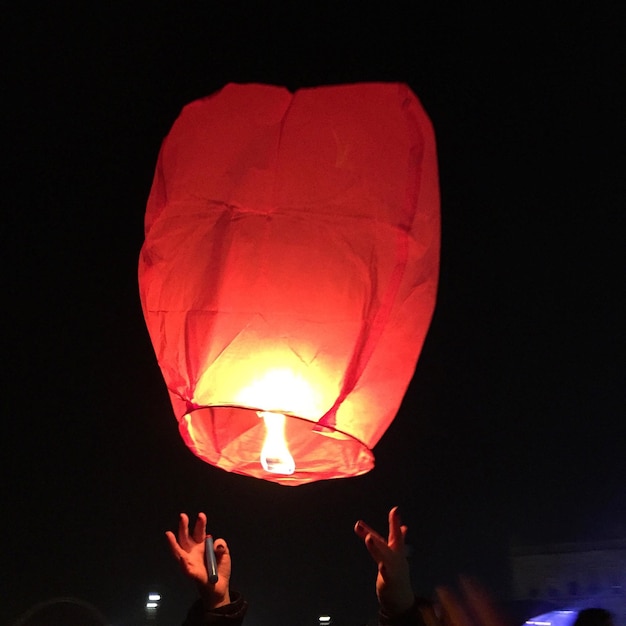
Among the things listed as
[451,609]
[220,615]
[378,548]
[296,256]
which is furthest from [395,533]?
[296,256]

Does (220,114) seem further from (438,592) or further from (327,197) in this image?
(438,592)

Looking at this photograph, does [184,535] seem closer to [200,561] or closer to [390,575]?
[200,561]

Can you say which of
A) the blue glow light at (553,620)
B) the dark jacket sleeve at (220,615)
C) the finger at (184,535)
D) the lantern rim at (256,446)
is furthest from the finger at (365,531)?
the blue glow light at (553,620)

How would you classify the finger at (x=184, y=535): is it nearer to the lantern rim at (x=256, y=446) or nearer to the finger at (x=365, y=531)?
the lantern rim at (x=256, y=446)

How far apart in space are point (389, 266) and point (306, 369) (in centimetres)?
26

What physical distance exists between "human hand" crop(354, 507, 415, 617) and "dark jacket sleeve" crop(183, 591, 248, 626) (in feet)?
1.07

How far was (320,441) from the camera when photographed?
1.70 m

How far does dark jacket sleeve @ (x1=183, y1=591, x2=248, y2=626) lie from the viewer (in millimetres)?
1583

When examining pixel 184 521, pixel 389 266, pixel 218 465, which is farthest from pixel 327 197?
pixel 184 521

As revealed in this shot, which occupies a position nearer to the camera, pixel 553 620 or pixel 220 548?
pixel 220 548

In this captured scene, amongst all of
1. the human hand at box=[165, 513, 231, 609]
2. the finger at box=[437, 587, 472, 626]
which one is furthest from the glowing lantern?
the finger at box=[437, 587, 472, 626]

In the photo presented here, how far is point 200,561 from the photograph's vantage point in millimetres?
1711

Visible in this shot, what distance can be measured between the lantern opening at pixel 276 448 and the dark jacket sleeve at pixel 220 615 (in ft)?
1.13

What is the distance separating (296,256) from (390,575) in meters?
0.78
